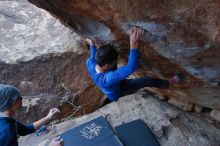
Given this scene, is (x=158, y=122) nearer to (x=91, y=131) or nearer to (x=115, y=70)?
(x=91, y=131)

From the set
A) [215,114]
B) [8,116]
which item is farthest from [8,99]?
[215,114]

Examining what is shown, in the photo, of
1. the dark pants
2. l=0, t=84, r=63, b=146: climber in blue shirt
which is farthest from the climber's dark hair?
l=0, t=84, r=63, b=146: climber in blue shirt

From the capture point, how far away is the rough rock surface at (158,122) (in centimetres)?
410

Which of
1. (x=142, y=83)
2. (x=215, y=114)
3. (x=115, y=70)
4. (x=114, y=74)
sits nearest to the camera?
(x=114, y=74)

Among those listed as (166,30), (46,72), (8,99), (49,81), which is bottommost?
(49,81)

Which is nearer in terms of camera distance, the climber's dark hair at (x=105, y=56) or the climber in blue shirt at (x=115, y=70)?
the climber in blue shirt at (x=115, y=70)

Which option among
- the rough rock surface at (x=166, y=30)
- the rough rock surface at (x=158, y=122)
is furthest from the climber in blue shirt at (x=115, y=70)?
the rough rock surface at (x=158, y=122)

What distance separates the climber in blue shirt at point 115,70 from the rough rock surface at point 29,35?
1.50 m

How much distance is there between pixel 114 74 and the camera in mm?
3516

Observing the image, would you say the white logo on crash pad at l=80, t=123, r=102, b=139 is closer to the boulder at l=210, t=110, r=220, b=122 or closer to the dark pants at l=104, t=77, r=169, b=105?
the dark pants at l=104, t=77, r=169, b=105

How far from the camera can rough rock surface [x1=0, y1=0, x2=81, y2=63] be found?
213 inches

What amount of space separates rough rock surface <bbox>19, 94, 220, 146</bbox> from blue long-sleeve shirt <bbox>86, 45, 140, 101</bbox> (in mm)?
553

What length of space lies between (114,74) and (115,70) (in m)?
0.12

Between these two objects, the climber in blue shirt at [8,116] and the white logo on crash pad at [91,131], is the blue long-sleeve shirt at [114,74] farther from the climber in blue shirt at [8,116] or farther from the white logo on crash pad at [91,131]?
the climber in blue shirt at [8,116]
